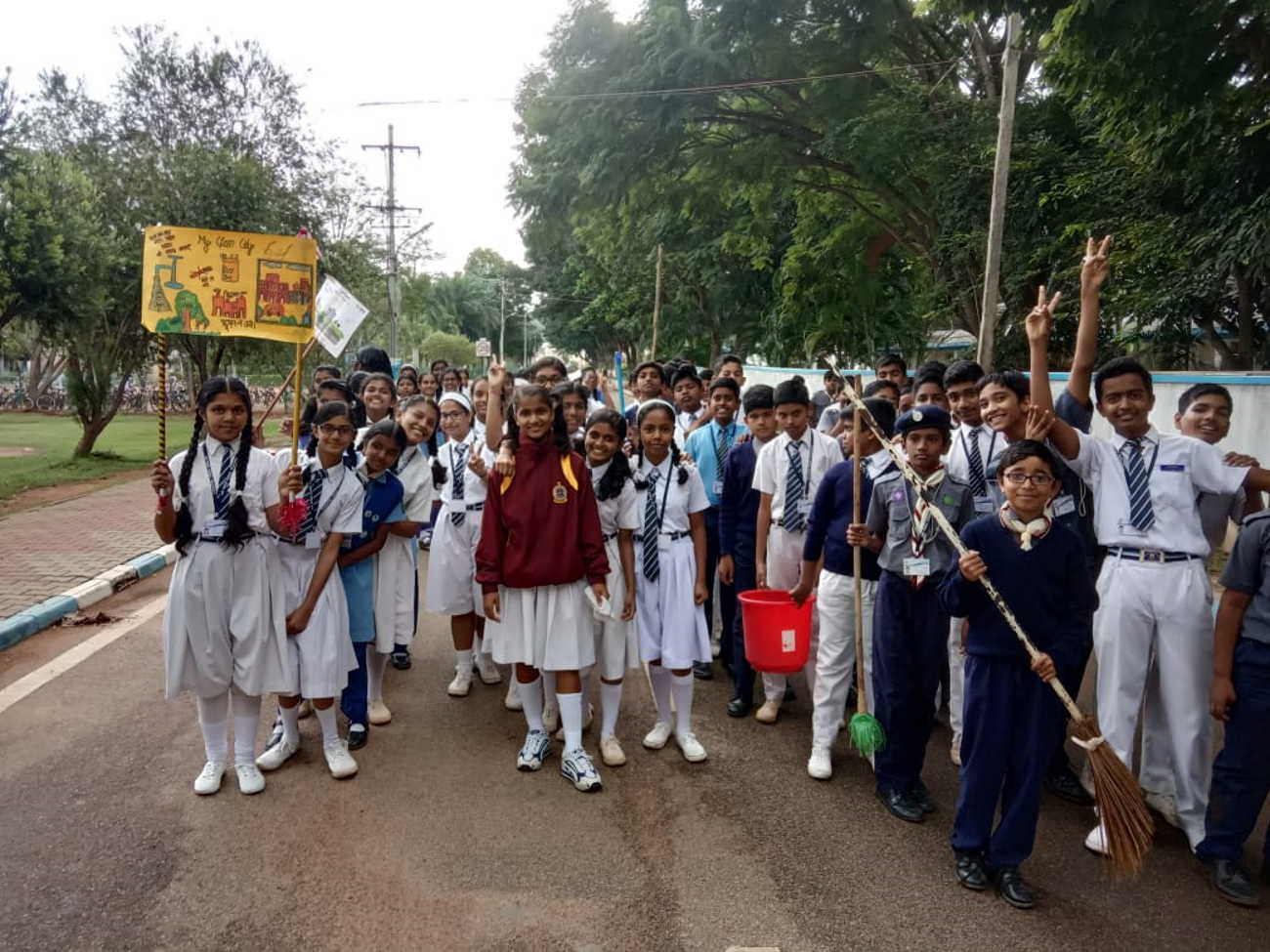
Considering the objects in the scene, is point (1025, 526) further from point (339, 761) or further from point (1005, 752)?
point (339, 761)

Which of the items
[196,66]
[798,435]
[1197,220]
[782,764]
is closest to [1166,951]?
[782,764]

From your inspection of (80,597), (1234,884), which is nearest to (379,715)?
(80,597)

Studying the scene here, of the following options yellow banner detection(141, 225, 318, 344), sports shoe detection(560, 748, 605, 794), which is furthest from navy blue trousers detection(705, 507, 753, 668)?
yellow banner detection(141, 225, 318, 344)

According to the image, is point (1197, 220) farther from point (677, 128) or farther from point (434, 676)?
point (434, 676)

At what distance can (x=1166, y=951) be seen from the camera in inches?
113

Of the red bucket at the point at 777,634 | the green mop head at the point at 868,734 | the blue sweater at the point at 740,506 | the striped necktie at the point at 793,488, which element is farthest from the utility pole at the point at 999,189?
the green mop head at the point at 868,734

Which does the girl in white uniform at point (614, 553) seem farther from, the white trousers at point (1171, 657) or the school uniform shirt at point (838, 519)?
the white trousers at point (1171, 657)

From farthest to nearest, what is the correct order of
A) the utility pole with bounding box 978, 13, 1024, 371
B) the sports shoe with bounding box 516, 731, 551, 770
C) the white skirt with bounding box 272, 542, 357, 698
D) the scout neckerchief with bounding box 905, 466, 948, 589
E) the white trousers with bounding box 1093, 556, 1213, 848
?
the utility pole with bounding box 978, 13, 1024, 371
the sports shoe with bounding box 516, 731, 551, 770
the white skirt with bounding box 272, 542, 357, 698
the scout neckerchief with bounding box 905, 466, 948, 589
the white trousers with bounding box 1093, 556, 1213, 848

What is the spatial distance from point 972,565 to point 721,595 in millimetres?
2501

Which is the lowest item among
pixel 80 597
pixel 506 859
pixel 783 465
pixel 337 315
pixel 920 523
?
pixel 506 859

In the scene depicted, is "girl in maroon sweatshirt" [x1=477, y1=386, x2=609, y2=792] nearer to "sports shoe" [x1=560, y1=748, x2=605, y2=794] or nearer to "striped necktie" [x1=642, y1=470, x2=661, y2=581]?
"sports shoe" [x1=560, y1=748, x2=605, y2=794]

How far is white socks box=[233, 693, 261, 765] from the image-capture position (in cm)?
395

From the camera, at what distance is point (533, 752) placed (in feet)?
13.8

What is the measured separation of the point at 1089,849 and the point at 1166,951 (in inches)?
25.7
